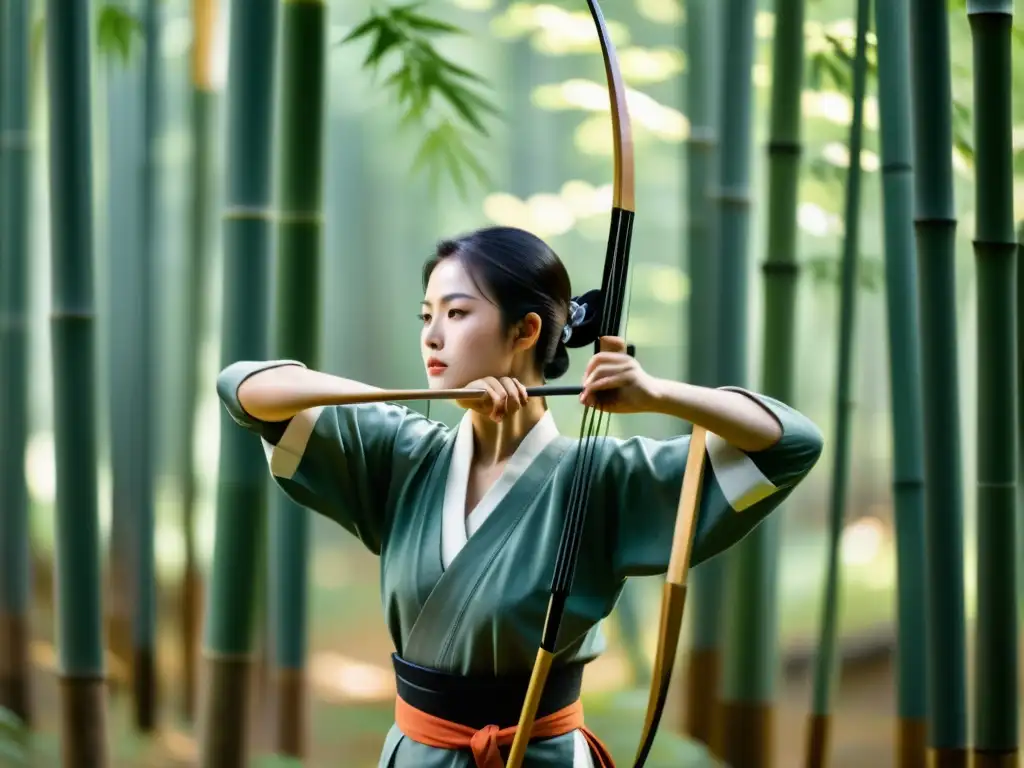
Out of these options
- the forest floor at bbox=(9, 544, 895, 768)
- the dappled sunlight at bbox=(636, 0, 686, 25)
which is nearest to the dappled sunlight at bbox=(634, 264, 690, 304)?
the dappled sunlight at bbox=(636, 0, 686, 25)

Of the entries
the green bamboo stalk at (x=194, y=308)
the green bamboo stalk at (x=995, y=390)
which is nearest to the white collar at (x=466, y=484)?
the green bamboo stalk at (x=995, y=390)

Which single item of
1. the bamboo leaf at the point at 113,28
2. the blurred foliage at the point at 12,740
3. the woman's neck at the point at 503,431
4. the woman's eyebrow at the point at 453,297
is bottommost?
the blurred foliage at the point at 12,740

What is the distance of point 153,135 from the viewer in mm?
2709

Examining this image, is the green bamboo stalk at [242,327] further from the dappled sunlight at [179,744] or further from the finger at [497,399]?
the dappled sunlight at [179,744]

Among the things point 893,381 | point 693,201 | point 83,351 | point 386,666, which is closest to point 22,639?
point 83,351

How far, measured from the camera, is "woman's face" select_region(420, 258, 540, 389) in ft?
3.70

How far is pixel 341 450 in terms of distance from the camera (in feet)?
3.99

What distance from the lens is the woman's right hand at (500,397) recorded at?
3.43ft

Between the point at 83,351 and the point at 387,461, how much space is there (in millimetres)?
852

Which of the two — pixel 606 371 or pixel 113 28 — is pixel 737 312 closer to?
pixel 606 371

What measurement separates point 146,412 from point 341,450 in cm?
178

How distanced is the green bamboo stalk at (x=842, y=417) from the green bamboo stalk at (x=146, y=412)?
4.98 feet

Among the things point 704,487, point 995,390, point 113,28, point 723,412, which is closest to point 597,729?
point 995,390

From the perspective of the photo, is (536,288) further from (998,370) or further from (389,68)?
(389,68)
